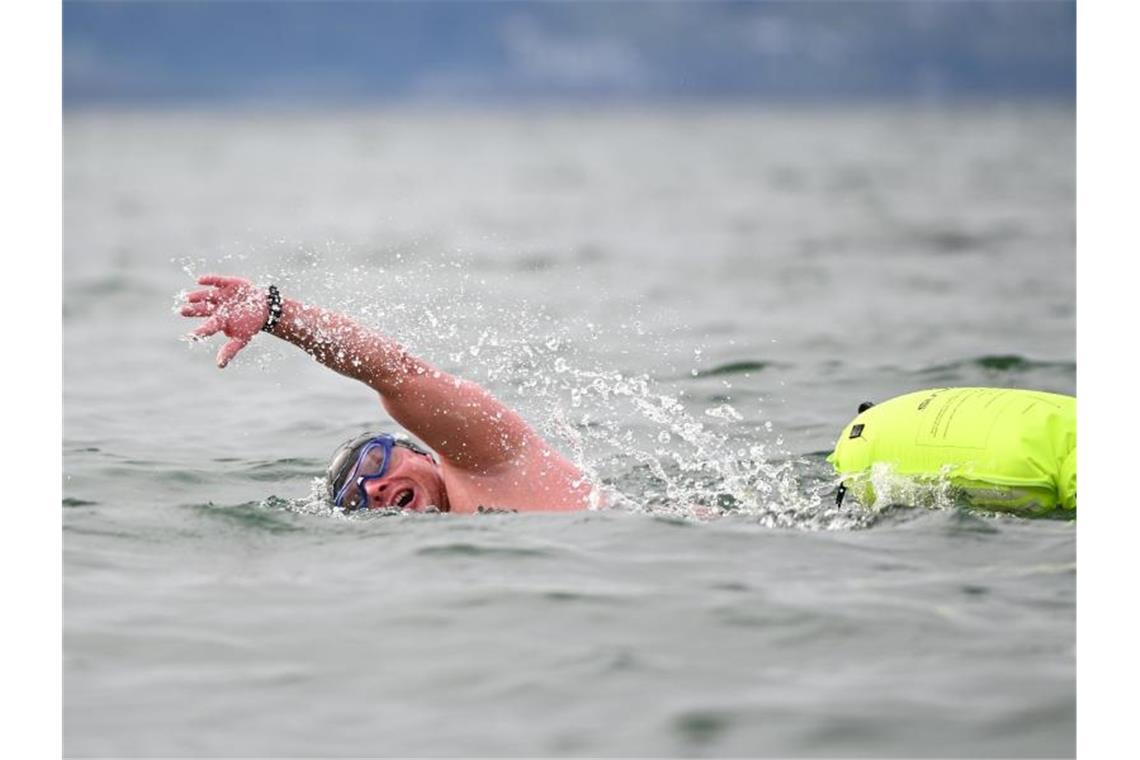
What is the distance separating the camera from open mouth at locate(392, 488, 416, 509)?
23.5 ft

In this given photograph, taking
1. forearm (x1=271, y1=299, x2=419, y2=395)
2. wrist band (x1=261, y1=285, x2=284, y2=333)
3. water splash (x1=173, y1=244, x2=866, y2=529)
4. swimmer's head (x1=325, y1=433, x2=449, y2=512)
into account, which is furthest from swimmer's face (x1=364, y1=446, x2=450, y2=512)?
wrist band (x1=261, y1=285, x2=284, y2=333)

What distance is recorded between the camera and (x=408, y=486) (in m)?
7.16

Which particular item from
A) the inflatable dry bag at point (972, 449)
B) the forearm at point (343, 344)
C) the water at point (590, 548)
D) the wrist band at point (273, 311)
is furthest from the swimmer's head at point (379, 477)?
the inflatable dry bag at point (972, 449)

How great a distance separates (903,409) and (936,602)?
1.59m

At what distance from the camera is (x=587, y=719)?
16.6 feet

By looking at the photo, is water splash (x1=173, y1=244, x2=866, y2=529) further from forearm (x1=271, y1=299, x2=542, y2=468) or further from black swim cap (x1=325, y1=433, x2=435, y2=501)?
forearm (x1=271, y1=299, x2=542, y2=468)

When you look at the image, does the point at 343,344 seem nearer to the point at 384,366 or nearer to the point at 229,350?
the point at 384,366

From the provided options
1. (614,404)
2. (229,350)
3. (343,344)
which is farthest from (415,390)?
(614,404)

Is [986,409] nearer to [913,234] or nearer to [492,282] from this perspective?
[492,282]

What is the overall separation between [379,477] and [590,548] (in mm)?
1043

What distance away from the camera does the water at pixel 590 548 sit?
5082 mm

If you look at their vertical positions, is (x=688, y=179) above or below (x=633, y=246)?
above

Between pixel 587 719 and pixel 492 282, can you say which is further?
pixel 492 282
